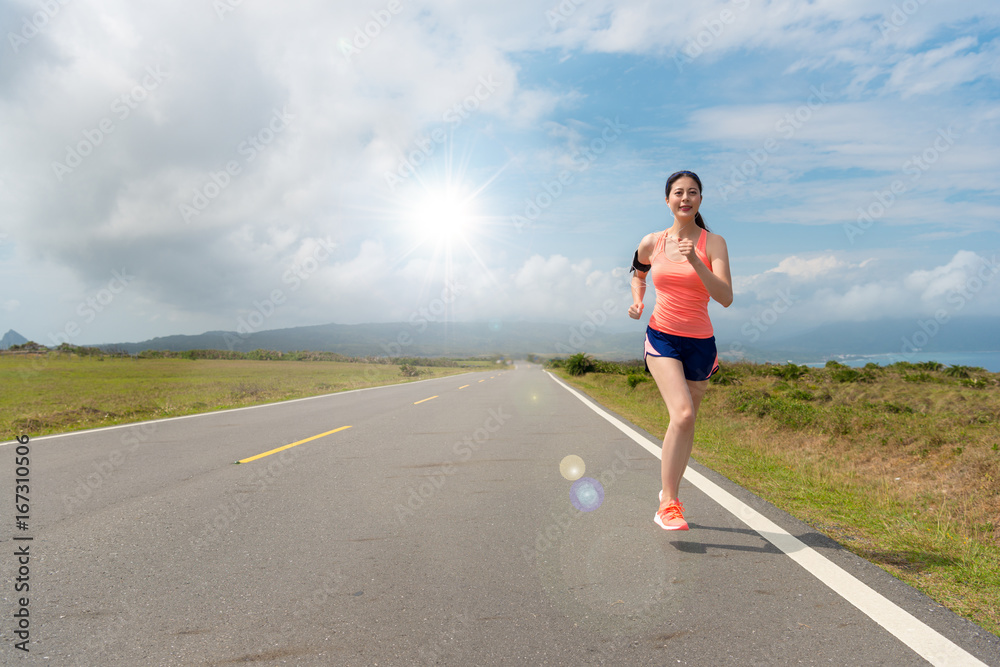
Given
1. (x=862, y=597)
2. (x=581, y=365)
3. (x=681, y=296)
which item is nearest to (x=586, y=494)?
(x=681, y=296)

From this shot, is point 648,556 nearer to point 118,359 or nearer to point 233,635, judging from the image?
point 233,635

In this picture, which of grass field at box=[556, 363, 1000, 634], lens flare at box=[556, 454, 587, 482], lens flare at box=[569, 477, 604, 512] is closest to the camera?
grass field at box=[556, 363, 1000, 634]

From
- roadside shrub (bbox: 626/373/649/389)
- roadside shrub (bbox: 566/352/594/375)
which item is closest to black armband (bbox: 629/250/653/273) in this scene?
roadside shrub (bbox: 626/373/649/389)

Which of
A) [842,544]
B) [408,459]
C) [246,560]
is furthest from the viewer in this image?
[408,459]

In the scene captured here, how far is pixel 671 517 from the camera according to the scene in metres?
3.80

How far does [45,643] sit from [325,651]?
125 cm

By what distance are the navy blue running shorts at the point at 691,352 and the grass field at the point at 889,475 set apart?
Answer: 1.46 meters

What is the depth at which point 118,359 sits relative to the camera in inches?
2800

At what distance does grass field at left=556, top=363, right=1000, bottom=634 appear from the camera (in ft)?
Answer: 10.5

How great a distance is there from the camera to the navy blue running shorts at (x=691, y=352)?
12.4 ft

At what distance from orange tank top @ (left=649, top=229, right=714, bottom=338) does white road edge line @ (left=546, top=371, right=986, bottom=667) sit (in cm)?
148

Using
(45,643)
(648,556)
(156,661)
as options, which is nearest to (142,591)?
(45,643)

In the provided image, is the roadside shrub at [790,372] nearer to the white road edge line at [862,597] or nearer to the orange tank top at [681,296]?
the white road edge line at [862,597]

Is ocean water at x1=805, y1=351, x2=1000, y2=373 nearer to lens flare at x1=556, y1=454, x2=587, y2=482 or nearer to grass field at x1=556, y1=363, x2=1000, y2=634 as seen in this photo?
grass field at x1=556, y1=363, x2=1000, y2=634
